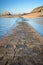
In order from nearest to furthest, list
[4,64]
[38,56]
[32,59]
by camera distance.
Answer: [4,64], [32,59], [38,56]

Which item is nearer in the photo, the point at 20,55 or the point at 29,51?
the point at 20,55

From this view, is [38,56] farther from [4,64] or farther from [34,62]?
[4,64]

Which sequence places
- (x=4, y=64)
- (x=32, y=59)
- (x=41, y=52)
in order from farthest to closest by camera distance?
(x=41, y=52) → (x=32, y=59) → (x=4, y=64)

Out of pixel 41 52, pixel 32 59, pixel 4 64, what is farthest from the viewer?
pixel 41 52

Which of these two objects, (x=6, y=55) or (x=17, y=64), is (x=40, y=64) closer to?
(x=17, y=64)

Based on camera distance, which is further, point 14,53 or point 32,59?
point 14,53

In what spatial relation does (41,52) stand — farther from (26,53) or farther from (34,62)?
(34,62)

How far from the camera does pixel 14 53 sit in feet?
12.4

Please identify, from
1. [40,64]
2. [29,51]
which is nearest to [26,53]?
[29,51]

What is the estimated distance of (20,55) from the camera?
11.8ft

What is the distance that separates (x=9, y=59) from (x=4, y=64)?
1.01 feet

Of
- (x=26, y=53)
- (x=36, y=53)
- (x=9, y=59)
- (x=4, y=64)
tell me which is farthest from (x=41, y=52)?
(x=4, y=64)

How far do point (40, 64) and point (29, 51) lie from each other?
0.93m

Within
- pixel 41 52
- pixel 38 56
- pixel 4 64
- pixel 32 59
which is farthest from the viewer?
pixel 41 52
